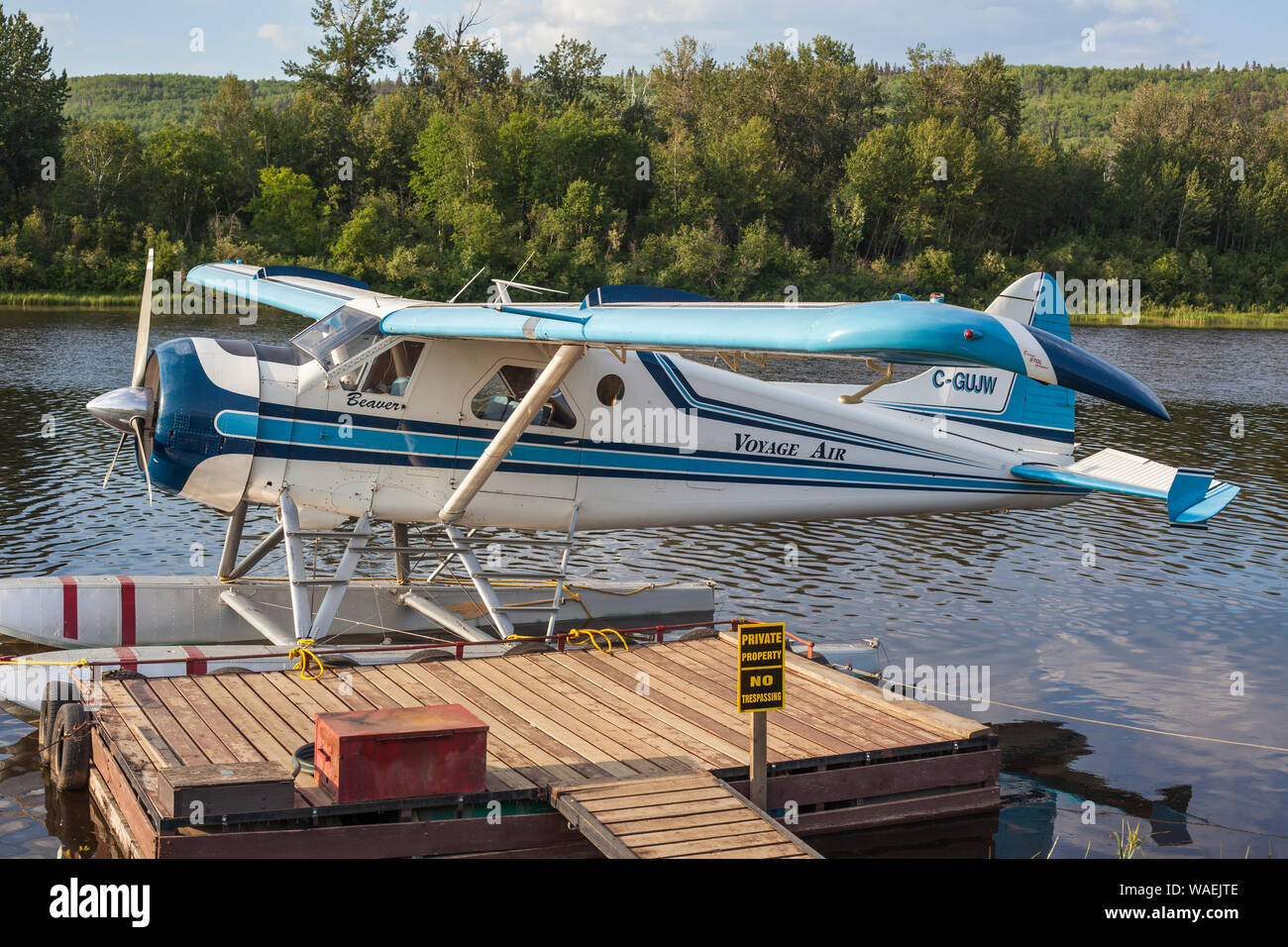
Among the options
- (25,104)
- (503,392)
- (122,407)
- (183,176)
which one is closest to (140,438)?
(122,407)

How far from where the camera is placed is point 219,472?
347 inches

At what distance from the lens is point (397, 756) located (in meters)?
6.25

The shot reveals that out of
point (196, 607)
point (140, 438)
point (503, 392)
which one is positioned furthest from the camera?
point (196, 607)

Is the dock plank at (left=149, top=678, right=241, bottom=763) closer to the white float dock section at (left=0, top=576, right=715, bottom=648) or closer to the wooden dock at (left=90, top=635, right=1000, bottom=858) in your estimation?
the wooden dock at (left=90, top=635, right=1000, bottom=858)

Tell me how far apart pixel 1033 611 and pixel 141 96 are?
167645 mm

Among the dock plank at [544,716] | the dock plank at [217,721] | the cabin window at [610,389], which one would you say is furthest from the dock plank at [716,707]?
the dock plank at [217,721]

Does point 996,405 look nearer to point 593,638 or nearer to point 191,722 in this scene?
point 593,638

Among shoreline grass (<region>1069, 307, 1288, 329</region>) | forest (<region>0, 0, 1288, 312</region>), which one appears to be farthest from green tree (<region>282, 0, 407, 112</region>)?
shoreline grass (<region>1069, 307, 1288, 329</region>)

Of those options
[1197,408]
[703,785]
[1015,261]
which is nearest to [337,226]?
[1015,261]

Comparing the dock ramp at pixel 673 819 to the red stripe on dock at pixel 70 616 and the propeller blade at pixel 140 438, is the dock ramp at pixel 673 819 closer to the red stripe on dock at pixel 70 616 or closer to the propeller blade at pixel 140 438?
the propeller blade at pixel 140 438

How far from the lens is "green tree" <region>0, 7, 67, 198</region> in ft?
188

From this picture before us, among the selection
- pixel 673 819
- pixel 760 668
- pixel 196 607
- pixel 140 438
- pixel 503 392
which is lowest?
pixel 673 819
